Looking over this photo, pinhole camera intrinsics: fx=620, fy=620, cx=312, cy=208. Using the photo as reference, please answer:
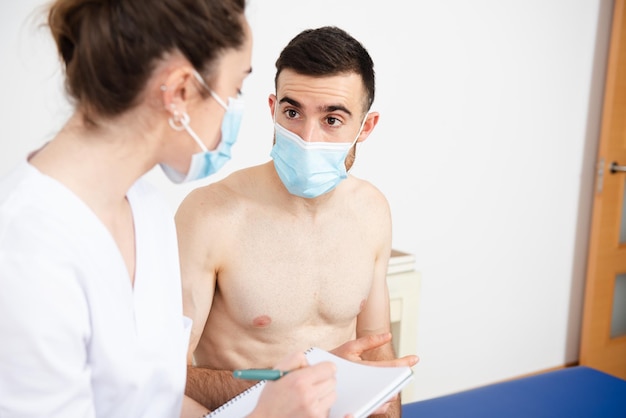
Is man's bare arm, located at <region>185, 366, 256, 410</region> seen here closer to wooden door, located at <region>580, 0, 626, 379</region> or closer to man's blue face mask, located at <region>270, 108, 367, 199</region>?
man's blue face mask, located at <region>270, 108, 367, 199</region>

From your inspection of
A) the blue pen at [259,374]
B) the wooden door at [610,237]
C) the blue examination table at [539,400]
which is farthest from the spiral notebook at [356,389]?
the wooden door at [610,237]

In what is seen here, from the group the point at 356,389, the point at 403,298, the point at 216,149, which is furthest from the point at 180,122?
the point at 403,298

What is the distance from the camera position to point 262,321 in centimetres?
136

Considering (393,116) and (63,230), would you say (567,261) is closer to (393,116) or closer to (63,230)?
(393,116)

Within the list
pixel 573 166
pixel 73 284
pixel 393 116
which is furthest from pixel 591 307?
pixel 73 284

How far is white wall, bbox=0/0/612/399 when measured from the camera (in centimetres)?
236

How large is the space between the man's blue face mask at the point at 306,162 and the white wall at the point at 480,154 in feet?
2.50

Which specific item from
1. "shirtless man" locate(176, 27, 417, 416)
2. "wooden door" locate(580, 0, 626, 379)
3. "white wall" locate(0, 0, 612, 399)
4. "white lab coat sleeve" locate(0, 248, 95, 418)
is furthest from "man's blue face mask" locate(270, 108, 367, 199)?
"wooden door" locate(580, 0, 626, 379)

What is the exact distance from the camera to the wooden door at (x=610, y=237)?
284 centimetres

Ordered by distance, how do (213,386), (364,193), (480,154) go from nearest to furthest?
(213,386) < (364,193) < (480,154)

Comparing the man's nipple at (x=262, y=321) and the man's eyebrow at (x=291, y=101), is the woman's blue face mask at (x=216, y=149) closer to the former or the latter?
the man's eyebrow at (x=291, y=101)

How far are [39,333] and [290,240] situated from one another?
0.78m

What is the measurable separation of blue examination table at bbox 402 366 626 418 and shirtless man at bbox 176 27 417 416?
14cm

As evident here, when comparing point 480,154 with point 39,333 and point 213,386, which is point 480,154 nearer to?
point 213,386
